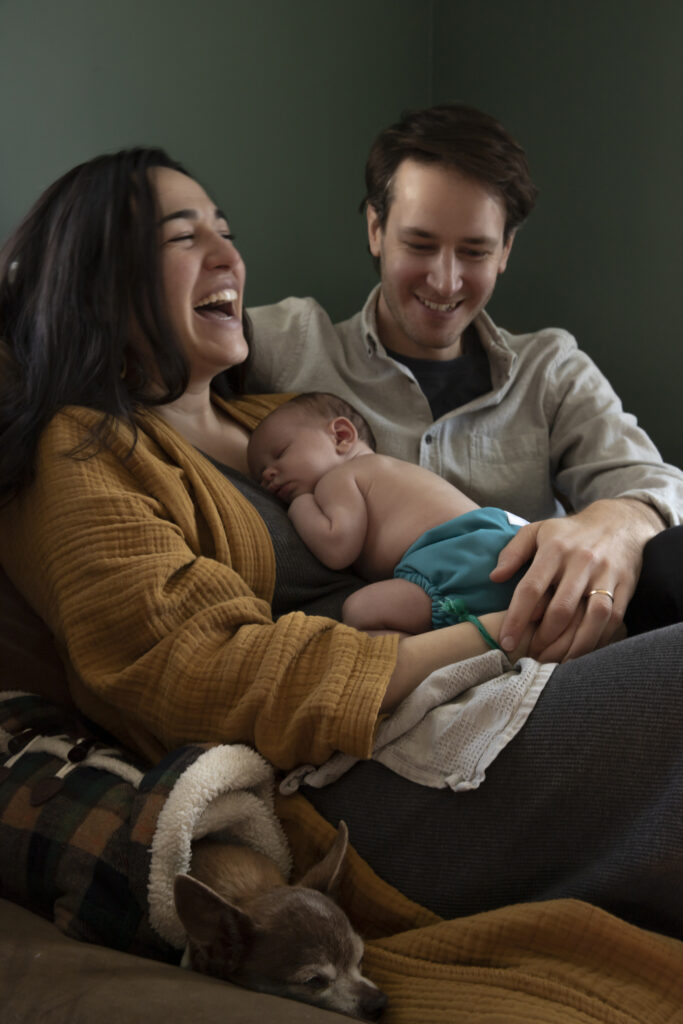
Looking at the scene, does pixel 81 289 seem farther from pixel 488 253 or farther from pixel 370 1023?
pixel 370 1023

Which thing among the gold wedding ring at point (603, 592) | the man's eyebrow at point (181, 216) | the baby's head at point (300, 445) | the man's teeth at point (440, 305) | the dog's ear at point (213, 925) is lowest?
the dog's ear at point (213, 925)

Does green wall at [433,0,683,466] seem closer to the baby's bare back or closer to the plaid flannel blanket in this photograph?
the baby's bare back

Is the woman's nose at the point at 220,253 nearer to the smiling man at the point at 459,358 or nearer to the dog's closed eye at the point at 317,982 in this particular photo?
the smiling man at the point at 459,358

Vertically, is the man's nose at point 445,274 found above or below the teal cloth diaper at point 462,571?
above

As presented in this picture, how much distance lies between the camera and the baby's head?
151 cm

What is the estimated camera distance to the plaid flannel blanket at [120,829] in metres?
0.90

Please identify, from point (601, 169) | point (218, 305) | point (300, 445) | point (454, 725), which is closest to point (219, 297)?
point (218, 305)

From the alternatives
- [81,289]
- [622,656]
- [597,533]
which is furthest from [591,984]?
[81,289]

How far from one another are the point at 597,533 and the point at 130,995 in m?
0.88

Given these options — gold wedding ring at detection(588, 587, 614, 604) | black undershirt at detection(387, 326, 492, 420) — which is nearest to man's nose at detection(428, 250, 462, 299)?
black undershirt at detection(387, 326, 492, 420)

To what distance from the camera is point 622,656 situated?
0.94 meters

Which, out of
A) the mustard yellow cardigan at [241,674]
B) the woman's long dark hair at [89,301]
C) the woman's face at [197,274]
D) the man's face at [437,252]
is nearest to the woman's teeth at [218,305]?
the woman's face at [197,274]

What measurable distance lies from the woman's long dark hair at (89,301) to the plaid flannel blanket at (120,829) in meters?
0.52

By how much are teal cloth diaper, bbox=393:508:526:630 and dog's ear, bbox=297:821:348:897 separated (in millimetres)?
416
